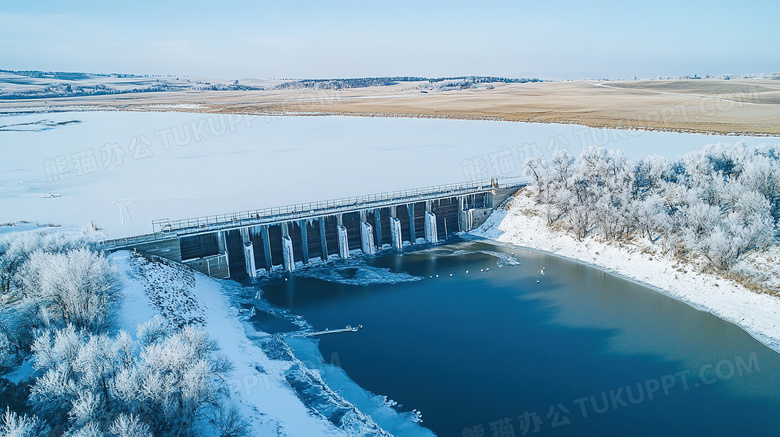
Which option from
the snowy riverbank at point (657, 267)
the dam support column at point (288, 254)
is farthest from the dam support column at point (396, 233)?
the dam support column at point (288, 254)

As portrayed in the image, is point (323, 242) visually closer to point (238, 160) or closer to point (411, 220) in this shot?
point (411, 220)

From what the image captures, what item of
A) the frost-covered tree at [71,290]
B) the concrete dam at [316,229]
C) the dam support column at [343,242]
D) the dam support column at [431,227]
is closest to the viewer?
the frost-covered tree at [71,290]

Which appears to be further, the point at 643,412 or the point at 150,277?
the point at 150,277

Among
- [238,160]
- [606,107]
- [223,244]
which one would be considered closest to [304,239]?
[223,244]

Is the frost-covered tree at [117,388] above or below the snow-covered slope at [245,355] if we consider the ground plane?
above

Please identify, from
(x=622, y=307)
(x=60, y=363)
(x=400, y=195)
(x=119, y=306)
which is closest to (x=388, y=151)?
(x=400, y=195)

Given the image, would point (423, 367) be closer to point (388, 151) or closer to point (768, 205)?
point (768, 205)

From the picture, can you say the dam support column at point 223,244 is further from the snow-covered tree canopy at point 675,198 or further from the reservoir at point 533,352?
the snow-covered tree canopy at point 675,198
